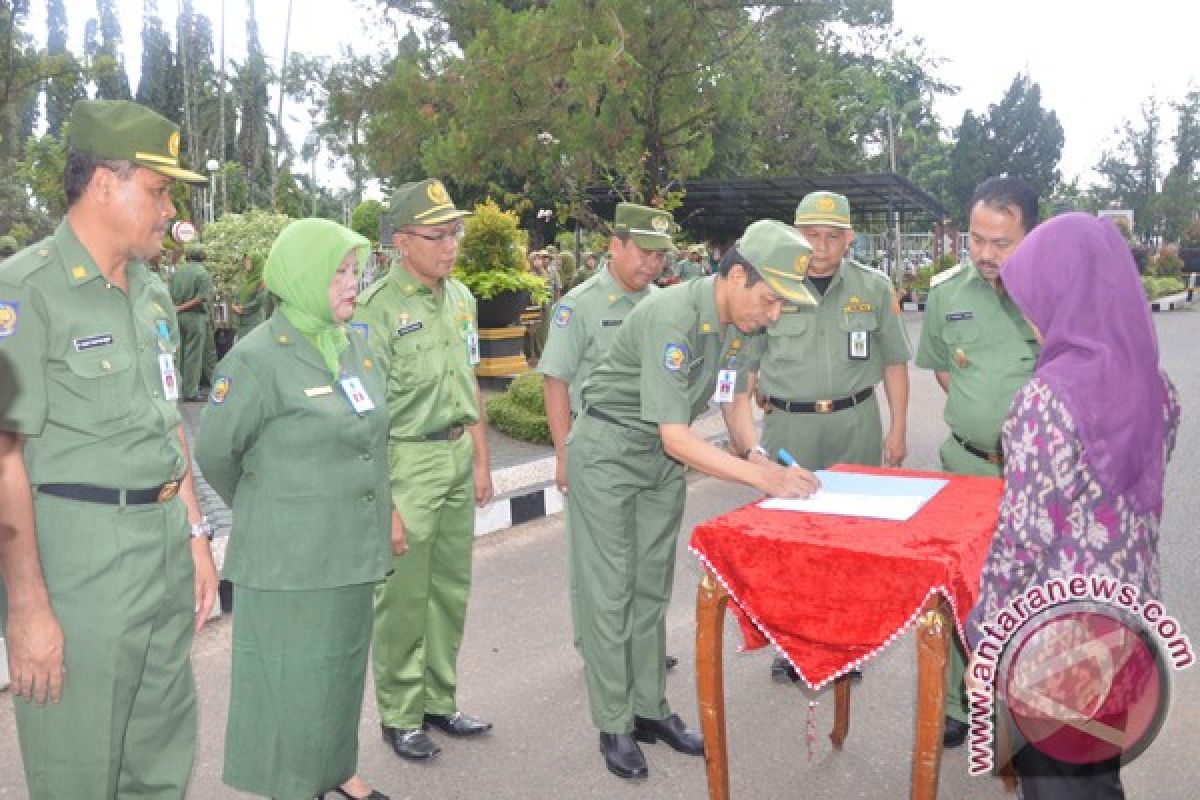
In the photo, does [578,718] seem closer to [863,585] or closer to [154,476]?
[863,585]

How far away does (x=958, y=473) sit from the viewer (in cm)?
380

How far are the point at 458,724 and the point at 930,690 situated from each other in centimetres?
177

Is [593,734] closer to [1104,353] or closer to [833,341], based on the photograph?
[833,341]

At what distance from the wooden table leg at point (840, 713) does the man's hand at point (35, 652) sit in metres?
2.30

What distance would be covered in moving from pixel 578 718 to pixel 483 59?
1067cm

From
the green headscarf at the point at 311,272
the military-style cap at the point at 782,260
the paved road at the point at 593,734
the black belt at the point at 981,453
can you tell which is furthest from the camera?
the black belt at the point at 981,453

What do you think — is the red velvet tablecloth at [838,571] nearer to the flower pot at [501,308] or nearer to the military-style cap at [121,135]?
the military-style cap at [121,135]

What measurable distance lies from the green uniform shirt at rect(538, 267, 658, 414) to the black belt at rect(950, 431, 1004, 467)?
135 cm

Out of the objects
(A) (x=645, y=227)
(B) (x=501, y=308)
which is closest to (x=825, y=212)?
(A) (x=645, y=227)

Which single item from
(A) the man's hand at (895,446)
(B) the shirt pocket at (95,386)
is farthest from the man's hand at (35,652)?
(A) the man's hand at (895,446)

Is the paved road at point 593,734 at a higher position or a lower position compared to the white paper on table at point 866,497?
lower

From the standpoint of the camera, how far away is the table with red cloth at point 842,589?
7.90ft

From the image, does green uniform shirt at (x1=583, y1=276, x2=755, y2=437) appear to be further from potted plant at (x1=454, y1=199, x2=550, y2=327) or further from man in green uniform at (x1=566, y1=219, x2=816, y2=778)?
potted plant at (x1=454, y1=199, x2=550, y2=327)

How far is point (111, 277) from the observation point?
2389mm
